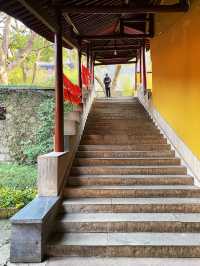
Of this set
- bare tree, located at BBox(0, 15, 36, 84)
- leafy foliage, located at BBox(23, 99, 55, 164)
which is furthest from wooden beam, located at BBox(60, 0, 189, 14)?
bare tree, located at BBox(0, 15, 36, 84)

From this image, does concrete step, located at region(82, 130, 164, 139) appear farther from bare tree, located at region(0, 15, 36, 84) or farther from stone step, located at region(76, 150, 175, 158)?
bare tree, located at region(0, 15, 36, 84)

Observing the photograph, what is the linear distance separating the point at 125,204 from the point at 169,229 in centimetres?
76

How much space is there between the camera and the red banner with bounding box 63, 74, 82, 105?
6.47 meters

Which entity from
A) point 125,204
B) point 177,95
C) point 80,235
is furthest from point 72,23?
point 80,235

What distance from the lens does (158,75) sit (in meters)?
8.60

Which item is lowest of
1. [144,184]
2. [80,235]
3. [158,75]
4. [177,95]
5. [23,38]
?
[80,235]

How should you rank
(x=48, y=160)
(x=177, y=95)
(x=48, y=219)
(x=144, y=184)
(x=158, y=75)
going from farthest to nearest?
→ (x=158, y=75) → (x=177, y=95) → (x=144, y=184) → (x=48, y=160) → (x=48, y=219)

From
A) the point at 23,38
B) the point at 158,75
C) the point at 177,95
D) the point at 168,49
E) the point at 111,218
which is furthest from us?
the point at 23,38

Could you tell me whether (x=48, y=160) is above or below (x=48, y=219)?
above

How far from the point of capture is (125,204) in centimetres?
476

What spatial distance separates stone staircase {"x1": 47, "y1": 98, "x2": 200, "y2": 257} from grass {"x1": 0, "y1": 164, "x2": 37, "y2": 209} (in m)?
1.95

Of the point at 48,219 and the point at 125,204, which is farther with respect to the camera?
the point at 125,204

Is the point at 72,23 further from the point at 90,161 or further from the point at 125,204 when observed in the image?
the point at 125,204

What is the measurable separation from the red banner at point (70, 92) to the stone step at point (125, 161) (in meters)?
1.35
